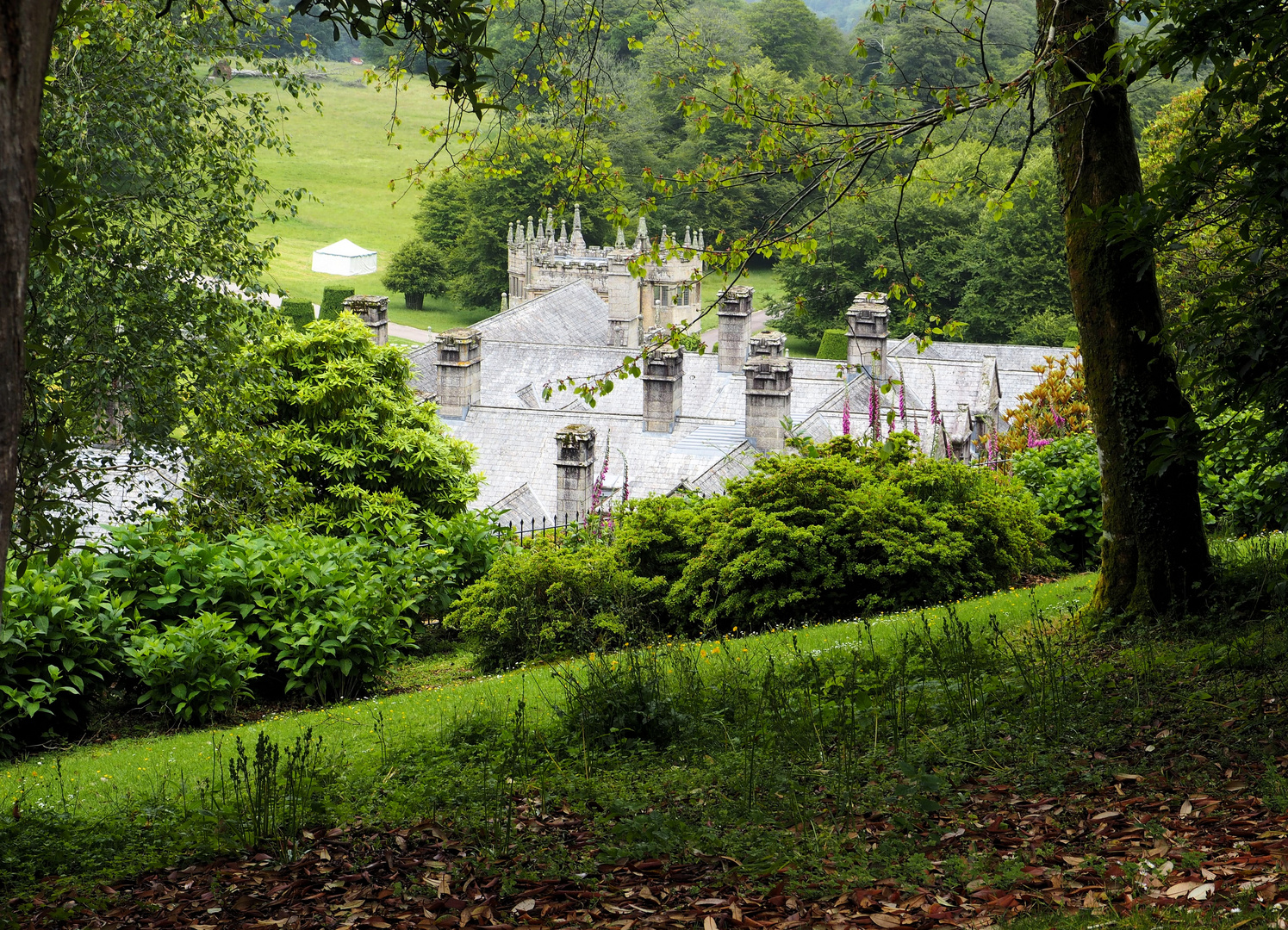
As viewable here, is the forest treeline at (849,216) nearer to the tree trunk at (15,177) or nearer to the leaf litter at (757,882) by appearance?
the leaf litter at (757,882)

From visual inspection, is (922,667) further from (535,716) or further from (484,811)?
(484,811)

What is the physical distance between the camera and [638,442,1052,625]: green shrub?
1141 centimetres

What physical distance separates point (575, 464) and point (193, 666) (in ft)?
46.9

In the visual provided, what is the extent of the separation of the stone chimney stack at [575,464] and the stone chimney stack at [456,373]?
11438mm

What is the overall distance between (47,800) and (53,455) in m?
2.05

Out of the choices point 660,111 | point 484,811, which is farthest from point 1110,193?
point 660,111

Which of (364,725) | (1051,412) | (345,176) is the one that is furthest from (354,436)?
(345,176)

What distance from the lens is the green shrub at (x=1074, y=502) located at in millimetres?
13602

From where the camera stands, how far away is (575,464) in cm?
2405

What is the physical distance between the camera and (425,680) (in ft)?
39.5

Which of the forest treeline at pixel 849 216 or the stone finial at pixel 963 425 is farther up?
the forest treeline at pixel 849 216

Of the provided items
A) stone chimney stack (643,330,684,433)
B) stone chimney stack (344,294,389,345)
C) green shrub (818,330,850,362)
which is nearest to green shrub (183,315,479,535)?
stone chimney stack (344,294,389,345)

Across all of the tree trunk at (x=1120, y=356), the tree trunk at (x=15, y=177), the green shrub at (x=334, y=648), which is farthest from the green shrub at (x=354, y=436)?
the tree trunk at (x=15, y=177)

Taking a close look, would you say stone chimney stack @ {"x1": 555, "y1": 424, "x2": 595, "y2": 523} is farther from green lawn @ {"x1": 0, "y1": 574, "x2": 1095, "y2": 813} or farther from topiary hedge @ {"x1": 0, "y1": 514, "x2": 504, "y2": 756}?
green lawn @ {"x1": 0, "y1": 574, "x2": 1095, "y2": 813}
